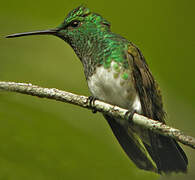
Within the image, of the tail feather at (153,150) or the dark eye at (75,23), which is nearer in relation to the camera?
the tail feather at (153,150)

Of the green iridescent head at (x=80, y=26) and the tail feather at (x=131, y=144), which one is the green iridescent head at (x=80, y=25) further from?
the tail feather at (x=131, y=144)

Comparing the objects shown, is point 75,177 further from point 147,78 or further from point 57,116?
point 147,78

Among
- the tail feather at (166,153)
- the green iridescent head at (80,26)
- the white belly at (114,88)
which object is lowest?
the tail feather at (166,153)

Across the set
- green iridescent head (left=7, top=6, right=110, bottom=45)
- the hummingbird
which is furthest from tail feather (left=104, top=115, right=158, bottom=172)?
green iridescent head (left=7, top=6, right=110, bottom=45)

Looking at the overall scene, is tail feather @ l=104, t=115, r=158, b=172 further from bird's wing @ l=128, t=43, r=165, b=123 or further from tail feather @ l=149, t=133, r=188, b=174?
bird's wing @ l=128, t=43, r=165, b=123

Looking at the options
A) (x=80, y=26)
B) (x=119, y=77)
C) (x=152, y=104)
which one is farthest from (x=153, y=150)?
(x=80, y=26)

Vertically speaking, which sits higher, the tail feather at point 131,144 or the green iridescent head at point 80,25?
the green iridescent head at point 80,25

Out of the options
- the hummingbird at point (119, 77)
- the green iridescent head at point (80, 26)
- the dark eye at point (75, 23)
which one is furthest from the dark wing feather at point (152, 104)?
the dark eye at point (75, 23)

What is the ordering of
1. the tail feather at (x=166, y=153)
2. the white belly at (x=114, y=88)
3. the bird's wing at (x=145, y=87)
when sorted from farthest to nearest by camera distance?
the bird's wing at (x=145, y=87)
the white belly at (x=114, y=88)
the tail feather at (x=166, y=153)
